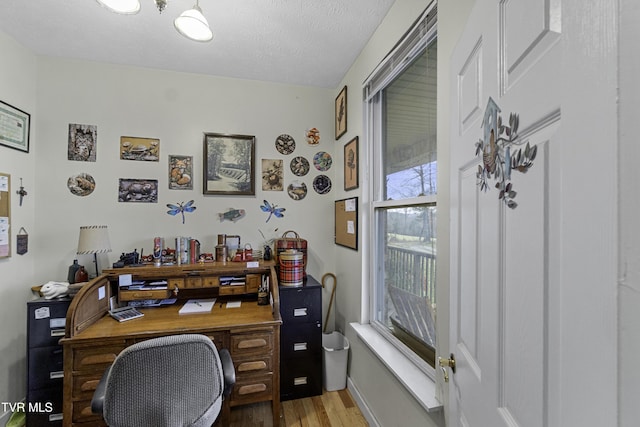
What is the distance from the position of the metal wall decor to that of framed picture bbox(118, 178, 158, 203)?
8.14 ft

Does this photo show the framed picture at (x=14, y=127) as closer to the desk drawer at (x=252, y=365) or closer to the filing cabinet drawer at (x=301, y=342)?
the desk drawer at (x=252, y=365)

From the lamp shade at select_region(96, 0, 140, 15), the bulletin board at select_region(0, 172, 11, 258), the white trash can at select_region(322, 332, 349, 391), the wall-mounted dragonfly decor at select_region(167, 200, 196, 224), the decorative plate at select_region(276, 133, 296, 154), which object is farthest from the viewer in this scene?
the decorative plate at select_region(276, 133, 296, 154)

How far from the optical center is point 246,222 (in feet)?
8.28

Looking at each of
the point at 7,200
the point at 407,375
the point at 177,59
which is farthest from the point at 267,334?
the point at 177,59

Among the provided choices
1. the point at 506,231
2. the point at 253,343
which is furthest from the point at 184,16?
the point at 253,343

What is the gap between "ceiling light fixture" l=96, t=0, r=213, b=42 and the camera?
1.34 m

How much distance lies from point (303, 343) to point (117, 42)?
8.73 feet

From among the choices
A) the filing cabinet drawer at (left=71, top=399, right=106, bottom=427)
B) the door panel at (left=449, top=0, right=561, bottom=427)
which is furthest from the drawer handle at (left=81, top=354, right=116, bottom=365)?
the door panel at (left=449, top=0, right=561, bottom=427)

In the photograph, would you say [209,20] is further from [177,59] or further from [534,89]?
[534,89]

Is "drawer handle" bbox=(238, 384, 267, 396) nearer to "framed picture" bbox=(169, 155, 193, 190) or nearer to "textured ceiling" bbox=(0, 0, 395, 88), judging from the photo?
"framed picture" bbox=(169, 155, 193, 190)

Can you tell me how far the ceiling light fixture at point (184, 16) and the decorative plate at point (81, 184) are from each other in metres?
1.44

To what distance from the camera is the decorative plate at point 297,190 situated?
8.59ft

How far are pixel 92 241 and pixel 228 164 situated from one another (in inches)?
45.7

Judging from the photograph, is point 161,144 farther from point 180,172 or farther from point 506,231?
point 506,231
